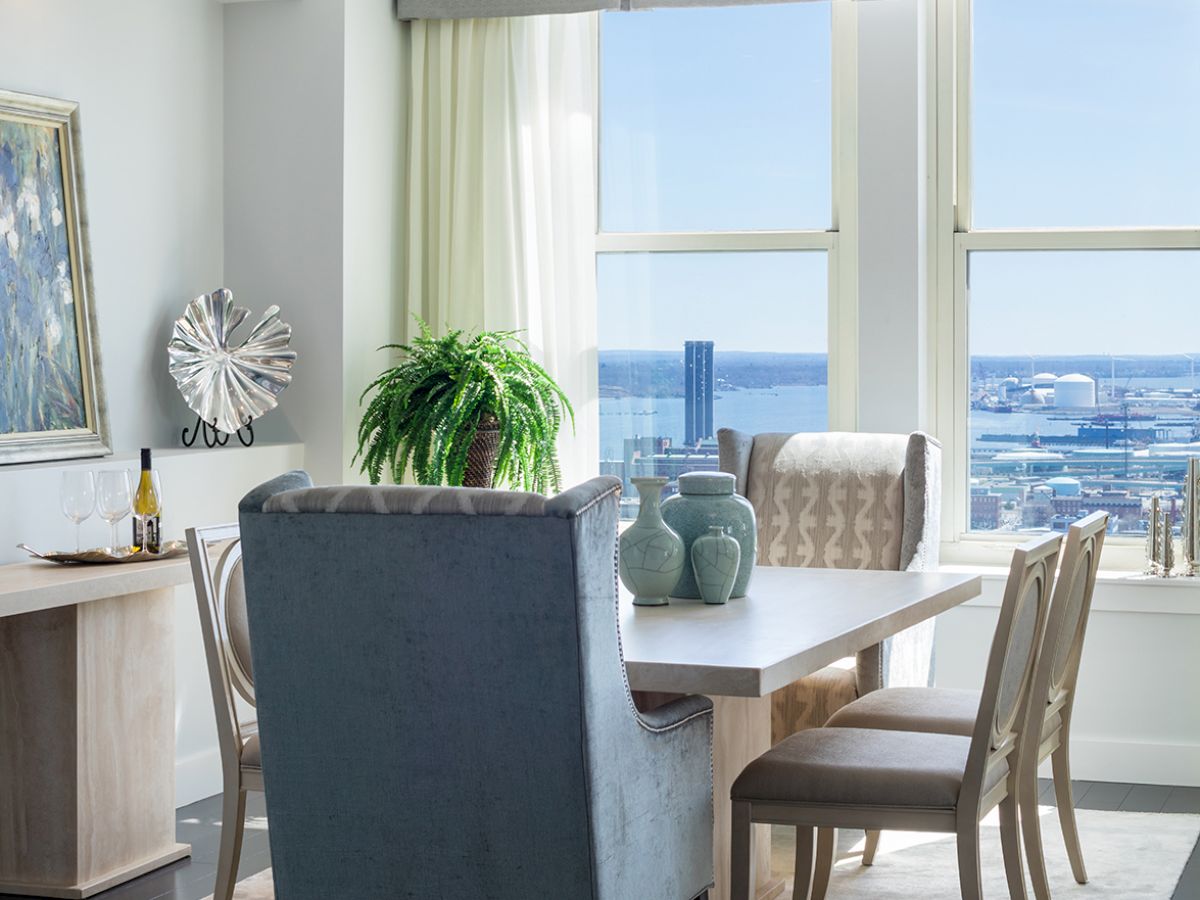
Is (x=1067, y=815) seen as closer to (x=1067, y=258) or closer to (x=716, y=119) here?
(x=1067, y=258)

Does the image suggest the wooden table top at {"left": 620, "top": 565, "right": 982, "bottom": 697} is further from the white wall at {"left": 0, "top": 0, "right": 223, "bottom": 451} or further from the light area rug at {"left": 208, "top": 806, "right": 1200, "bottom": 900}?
the white wall at {"left": 0, "top": 0, "right": 223, "bottom": 451}

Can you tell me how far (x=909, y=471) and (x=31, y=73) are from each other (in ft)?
8.55

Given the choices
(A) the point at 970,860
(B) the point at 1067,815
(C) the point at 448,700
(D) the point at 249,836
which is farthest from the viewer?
(D) the point at 249,836

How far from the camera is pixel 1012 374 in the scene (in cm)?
494

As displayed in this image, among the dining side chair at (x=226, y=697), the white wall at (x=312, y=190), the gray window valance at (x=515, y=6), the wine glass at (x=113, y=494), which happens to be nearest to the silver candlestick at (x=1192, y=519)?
the gray window valance at (x=515, y=6)

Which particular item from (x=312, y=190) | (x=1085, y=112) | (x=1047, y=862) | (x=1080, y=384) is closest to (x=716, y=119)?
(x=1085, y=112)

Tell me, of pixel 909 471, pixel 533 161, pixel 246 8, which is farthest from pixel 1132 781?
pixel 246 8

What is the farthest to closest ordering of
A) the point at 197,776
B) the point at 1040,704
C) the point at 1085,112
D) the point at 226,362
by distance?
the point at 1085,112
the point at 226,362
the point at 197,776
the point at 1040,704

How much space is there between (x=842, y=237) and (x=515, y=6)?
51.9 inches

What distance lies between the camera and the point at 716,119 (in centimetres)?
517

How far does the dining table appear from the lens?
234 cm

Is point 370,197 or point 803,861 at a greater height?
point 370,197

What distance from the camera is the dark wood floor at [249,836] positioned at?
354 cm

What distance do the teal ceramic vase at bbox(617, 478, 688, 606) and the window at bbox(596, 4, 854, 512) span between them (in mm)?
2171
